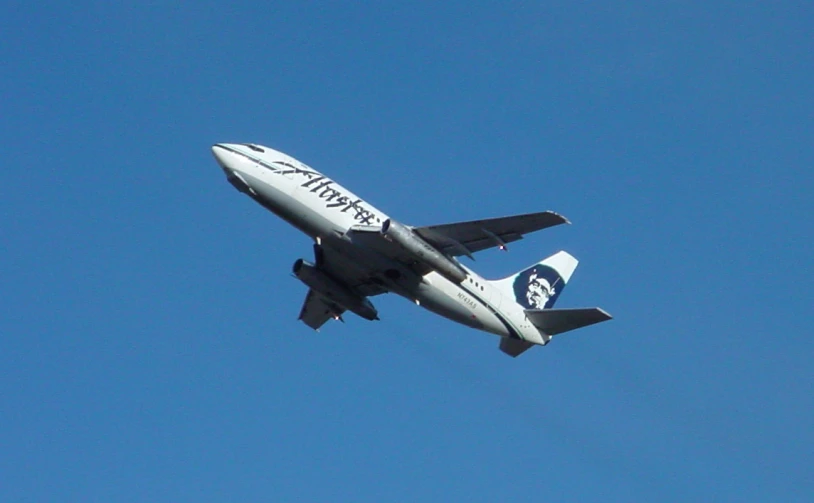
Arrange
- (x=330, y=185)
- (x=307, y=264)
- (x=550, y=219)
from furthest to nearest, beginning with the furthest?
(x=307, y=264) < (x=330, y=185) < (x=550, y=219)

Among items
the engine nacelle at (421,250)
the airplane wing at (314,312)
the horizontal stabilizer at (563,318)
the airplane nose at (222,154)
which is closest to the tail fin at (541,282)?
the horizontal stabilizer at (563,318)

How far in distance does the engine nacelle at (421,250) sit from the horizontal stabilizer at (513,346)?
5.93 m

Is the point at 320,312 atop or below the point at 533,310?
below

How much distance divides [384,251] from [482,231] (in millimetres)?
4124

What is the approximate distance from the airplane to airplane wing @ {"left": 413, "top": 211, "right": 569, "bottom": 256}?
0.04 m

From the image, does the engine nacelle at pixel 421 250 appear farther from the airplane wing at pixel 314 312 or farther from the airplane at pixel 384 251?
the airplane wing at pixel 314 312

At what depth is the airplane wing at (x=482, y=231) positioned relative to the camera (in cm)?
4897

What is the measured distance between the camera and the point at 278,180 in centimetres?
5122

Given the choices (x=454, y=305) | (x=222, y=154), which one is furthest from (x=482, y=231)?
(x=222, y=154)

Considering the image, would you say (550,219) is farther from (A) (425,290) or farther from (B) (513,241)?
(A) (425,290)

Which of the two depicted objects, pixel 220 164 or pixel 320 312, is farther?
pixel 320 312

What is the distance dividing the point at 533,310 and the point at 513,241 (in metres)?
6.57

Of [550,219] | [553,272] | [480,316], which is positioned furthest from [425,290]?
[553,272]

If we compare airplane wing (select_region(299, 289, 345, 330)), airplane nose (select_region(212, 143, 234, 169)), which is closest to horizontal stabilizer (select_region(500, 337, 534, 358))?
airplane wing (select_region(299, 289, 345, 330))
